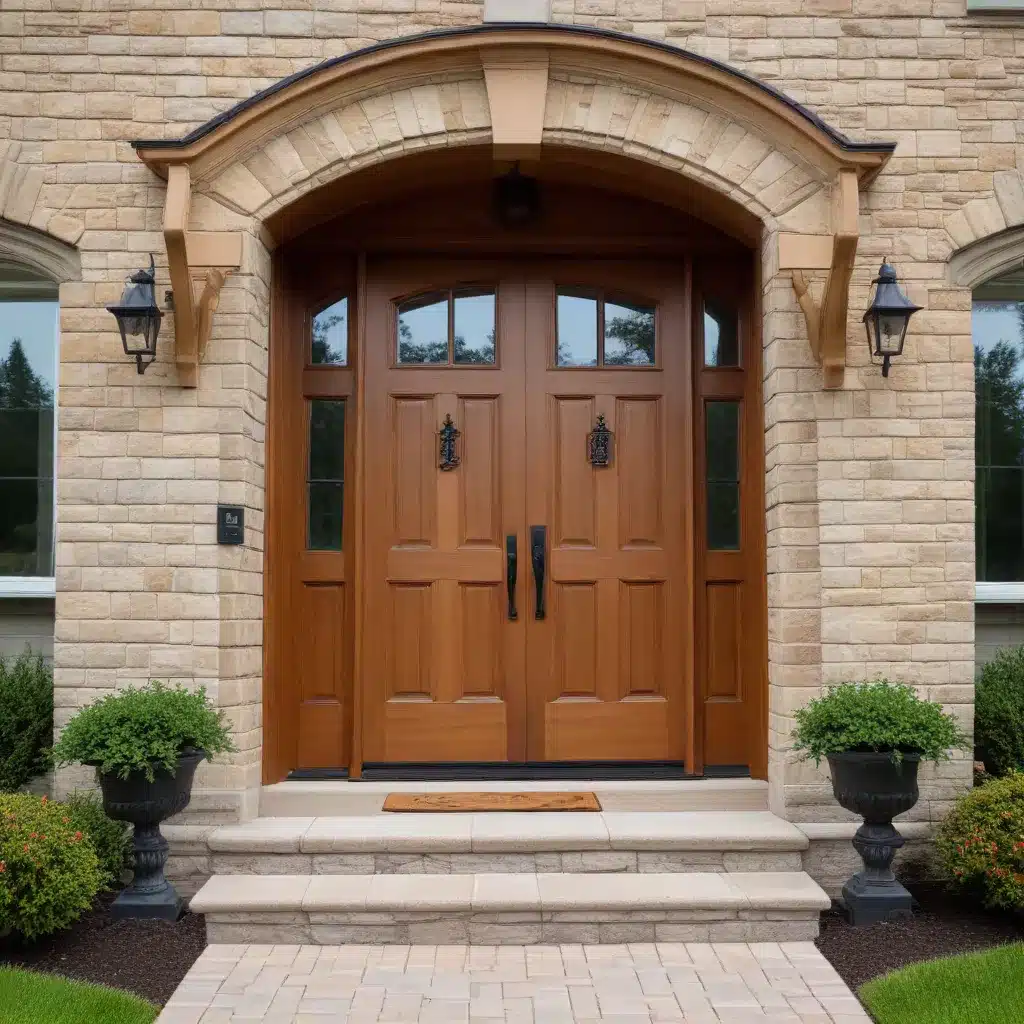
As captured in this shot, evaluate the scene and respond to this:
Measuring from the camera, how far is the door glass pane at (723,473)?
5465 mm

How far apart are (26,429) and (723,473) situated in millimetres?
3592

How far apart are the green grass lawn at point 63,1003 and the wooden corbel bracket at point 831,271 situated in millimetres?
3709

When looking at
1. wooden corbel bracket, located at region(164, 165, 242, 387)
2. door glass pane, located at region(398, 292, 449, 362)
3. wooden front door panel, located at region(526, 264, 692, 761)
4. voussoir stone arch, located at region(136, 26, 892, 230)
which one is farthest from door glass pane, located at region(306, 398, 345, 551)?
voussoir stone arch, located at region(136, 26, 892, 230)

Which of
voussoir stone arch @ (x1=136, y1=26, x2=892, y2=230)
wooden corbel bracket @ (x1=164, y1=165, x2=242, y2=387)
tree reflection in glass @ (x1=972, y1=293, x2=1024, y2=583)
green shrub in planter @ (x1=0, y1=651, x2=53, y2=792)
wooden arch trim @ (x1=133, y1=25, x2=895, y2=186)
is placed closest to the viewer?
wooden corbel bracket @ (x1=164, y1=165, x2=242, y2=387)

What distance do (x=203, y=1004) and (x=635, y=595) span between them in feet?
9.15

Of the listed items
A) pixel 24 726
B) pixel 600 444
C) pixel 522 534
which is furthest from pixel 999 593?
pixel 24 726

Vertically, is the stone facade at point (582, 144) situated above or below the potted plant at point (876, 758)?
above

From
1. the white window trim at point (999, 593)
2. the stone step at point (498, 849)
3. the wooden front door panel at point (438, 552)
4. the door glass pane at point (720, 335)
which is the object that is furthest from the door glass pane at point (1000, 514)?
the wooden front door panel at point (438, 552)

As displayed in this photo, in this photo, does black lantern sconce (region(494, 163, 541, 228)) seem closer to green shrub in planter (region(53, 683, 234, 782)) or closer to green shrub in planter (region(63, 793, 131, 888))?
green shrub in planter (region(53, 683, 234, 782))

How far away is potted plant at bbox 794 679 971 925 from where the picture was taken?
14.0 feet

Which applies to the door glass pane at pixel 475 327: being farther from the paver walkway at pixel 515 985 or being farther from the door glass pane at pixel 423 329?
the paver walkway at pixel 515 985

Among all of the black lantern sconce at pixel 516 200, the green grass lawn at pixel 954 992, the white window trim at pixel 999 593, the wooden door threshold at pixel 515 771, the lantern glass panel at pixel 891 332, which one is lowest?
the green grass lawn at pixel 954 992

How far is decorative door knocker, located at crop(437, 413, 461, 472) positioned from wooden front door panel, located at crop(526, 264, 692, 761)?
0.39 m

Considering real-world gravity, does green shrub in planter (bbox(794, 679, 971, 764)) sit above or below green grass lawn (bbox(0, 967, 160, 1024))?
above
